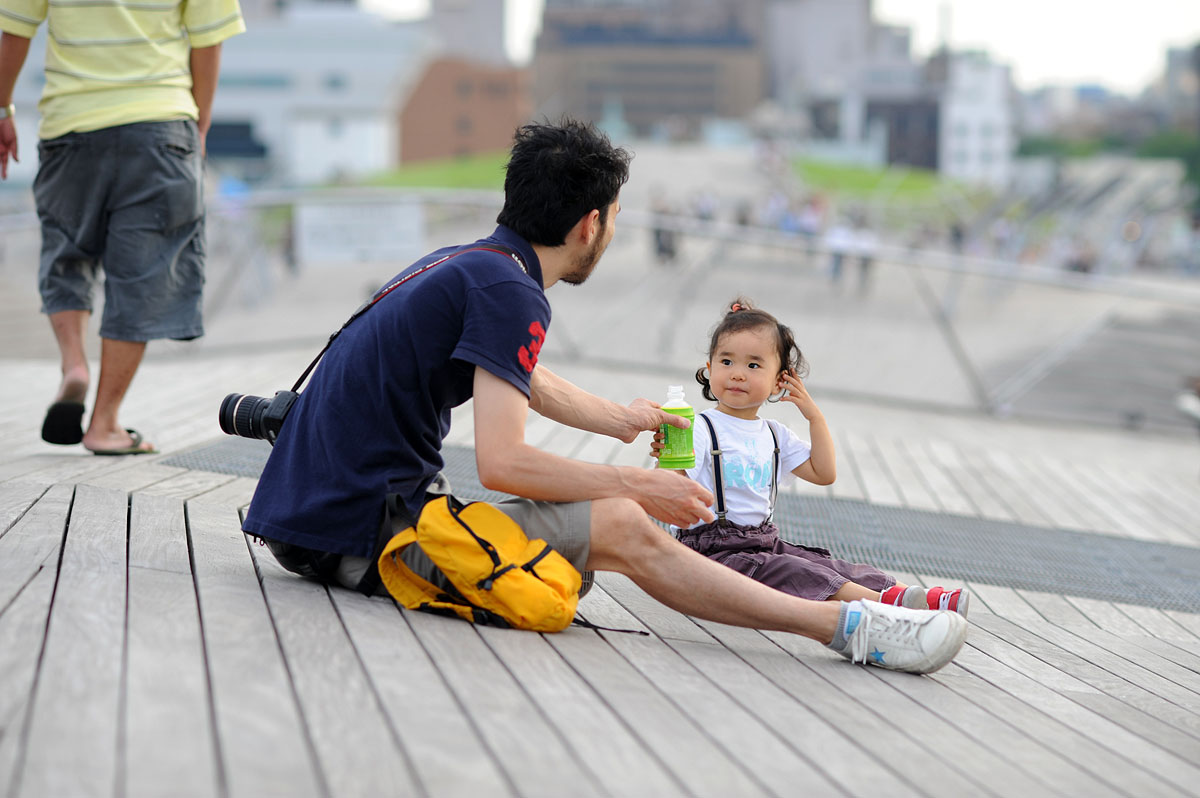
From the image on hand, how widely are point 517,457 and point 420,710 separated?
61 centimetres

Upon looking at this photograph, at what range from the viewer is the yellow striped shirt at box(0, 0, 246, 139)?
382 centimetres

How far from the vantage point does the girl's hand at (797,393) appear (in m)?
3.22

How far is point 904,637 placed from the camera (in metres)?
2.70

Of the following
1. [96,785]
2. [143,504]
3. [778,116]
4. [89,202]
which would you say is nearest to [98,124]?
[89,202]

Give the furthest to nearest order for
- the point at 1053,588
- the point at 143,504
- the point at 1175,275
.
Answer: the point at 1175,275
the point at 1053,588
the point at 143,504

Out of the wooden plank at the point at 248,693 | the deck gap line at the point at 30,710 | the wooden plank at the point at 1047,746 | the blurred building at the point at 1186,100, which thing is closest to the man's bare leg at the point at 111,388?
the wooden plank at the point at 248,693

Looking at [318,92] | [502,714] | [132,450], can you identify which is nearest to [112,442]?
[132,450]

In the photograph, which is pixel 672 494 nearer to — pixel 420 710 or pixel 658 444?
pixel 658 444

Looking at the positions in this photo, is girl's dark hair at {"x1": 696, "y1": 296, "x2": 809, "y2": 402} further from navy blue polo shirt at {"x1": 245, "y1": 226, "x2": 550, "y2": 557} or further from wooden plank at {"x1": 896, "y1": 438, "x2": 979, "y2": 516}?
wooden plank at {"x1": 896, "y1": 438, "x2": 979, "y2": 516}

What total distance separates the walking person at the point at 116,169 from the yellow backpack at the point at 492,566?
1.83m

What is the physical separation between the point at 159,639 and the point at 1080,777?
172cm

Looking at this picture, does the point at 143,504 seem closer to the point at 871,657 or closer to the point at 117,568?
the point at 117,568

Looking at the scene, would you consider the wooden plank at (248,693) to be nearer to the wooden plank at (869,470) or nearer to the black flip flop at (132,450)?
the black flip flop at (132,450)

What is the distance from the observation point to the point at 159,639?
7.14 feet
